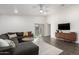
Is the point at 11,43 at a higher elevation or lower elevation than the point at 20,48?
higher

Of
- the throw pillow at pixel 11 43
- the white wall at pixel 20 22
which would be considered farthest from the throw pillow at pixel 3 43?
the white wall at pixel 20 22

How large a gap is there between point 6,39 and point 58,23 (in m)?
1.32

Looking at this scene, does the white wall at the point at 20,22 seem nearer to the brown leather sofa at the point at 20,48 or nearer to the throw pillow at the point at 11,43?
the brown leather sofa at the point at 20,48

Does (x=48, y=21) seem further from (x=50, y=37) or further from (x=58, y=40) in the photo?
(x=58, y=40)

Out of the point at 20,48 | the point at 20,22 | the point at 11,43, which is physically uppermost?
the point at 20,22

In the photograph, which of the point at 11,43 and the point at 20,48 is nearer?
the point at 11,43

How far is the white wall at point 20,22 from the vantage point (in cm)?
237

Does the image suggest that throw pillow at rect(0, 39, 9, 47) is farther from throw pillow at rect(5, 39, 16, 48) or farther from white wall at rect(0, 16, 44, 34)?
white wall at rect(0, 16, 44, 34)

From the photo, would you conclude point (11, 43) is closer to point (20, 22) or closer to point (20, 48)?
point (20, 48)

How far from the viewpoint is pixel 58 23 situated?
2.76 meters

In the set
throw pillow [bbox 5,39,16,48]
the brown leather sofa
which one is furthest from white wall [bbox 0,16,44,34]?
throw pillow [bbox 5,39,16,48]


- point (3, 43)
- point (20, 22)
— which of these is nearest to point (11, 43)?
point (3, 43)

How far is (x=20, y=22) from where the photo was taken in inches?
98.4

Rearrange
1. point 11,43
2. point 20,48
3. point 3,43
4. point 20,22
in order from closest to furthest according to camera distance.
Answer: point 3,43, point 11,43, point 20,48, point 20,22
